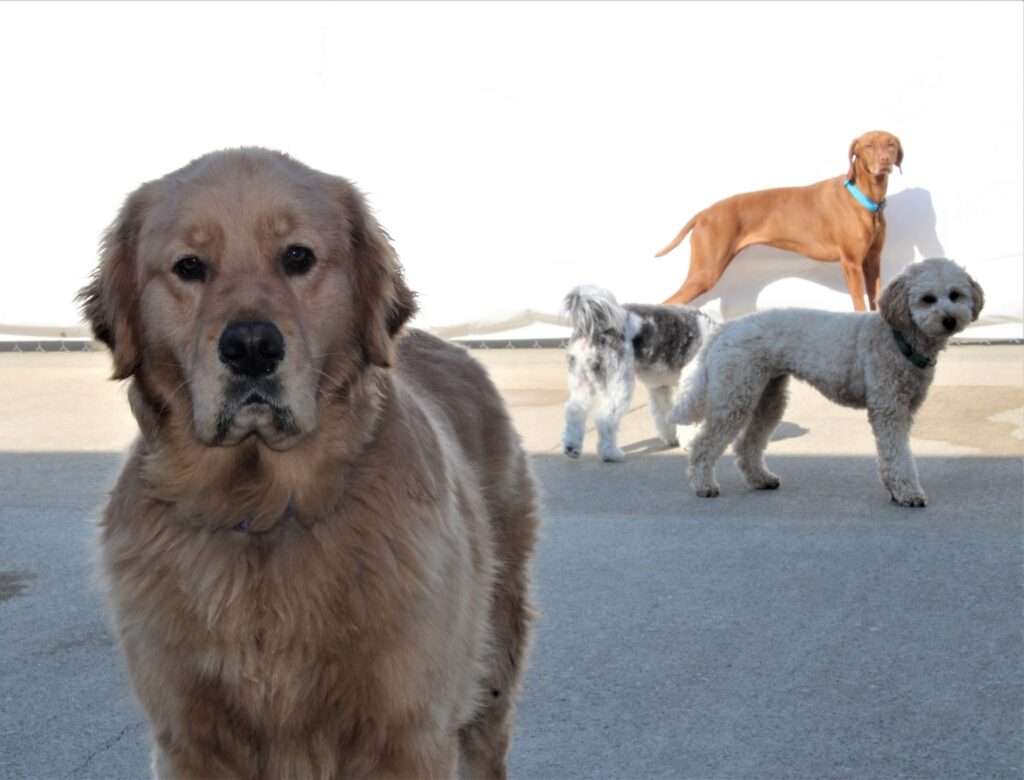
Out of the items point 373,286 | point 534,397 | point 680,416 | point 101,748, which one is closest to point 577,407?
point 680,416

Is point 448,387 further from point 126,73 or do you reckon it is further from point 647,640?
point 126,73

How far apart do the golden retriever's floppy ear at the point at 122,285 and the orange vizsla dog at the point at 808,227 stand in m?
9.39

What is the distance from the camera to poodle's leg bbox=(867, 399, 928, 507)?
6566 millimetres

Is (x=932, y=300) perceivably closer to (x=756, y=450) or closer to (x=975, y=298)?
(x=975, y=298)

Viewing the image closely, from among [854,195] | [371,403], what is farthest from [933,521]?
[854,195]

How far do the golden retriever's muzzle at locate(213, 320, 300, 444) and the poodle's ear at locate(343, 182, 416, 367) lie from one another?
0.27 m

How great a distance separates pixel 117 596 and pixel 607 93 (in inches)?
453

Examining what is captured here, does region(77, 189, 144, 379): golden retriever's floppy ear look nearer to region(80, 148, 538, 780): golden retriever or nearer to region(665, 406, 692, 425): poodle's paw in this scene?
region(80, 148, 538, 780): golden retriever

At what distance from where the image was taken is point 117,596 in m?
2.63

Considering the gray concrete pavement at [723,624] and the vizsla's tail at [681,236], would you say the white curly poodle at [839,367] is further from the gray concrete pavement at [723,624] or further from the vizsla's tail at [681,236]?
the vizsla's tail at [681,236]

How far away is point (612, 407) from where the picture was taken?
794 cm

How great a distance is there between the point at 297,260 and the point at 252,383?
27cm

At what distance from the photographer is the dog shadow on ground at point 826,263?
41.7ft

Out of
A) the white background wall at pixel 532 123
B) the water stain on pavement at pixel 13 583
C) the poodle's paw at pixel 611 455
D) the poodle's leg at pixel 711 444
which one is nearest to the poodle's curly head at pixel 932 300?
the poodle's leg at pixel 711 444
